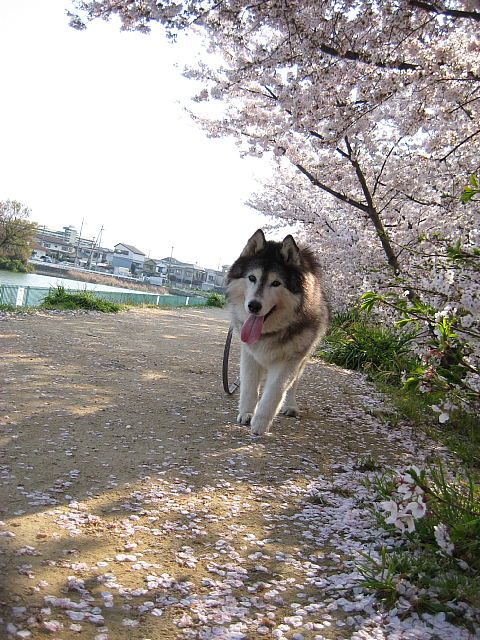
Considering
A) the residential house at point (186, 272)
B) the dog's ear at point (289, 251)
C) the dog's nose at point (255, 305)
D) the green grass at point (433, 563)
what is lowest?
the green grass at point (433, 563)

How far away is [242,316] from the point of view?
16.1ft

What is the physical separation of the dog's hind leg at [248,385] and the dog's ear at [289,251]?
964 millimetres

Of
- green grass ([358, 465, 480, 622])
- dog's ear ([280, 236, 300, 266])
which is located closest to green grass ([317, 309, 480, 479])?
green grass ([358, 465, 480, 622])

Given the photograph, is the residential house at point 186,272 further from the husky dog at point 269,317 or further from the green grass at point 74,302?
the husky dog at point 269,317

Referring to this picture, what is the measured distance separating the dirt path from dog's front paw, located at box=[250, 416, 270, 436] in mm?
88

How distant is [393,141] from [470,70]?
3639 mm

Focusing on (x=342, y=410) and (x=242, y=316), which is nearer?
(x=242, y=316)

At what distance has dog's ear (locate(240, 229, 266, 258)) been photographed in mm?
4840

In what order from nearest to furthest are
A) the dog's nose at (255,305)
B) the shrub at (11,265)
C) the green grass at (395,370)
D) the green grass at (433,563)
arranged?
the green grass at (433,563)
the dog's nose at (255,305)
the green grass at (395,370)
the shrub at (11,265)

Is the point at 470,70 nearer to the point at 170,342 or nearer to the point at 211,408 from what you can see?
the point at 211,408

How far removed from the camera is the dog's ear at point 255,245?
15.9 feet

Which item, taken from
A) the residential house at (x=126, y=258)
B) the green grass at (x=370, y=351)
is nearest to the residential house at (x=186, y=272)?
the residential house at (x=126, y=258)

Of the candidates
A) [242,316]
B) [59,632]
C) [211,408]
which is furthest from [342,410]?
[59,632]

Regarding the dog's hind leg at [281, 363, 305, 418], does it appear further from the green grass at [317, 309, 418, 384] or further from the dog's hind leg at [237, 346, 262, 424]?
the green grass at [317, 309, 418, 384]
